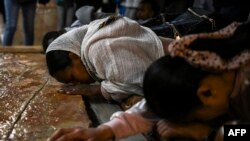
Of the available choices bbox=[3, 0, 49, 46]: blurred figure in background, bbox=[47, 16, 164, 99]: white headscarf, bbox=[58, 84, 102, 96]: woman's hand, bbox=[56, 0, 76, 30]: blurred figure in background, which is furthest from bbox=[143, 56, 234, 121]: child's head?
bbox=[56, 0, 76, 30]: blurred figure in background

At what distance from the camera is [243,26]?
1.57 m

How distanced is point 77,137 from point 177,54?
470 mm

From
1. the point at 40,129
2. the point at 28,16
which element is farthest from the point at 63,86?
the point at 28,16

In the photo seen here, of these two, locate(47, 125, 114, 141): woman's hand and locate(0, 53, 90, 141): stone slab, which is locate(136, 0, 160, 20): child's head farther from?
locate(47, 125, 114, 141): woman's hand

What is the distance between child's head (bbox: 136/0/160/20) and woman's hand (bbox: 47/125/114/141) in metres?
2.57

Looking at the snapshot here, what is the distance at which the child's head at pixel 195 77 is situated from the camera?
142 cm

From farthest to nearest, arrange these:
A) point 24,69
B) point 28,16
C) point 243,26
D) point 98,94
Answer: point 28,16 < point 24,69 < point 98,94 < point 243,26

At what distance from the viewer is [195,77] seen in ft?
4.66

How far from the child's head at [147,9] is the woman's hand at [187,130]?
8.29ft

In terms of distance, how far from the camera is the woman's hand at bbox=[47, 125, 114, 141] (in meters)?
1.49

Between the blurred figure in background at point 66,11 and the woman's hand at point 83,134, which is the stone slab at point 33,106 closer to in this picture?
the woman's hand at point 83,134

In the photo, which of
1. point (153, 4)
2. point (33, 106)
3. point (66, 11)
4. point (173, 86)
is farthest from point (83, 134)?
point (66, 11)

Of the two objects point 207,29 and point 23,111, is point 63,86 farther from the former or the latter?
point 207,29

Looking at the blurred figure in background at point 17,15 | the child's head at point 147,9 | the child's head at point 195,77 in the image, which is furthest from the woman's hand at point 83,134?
the blurred figure in background at point 17,15
